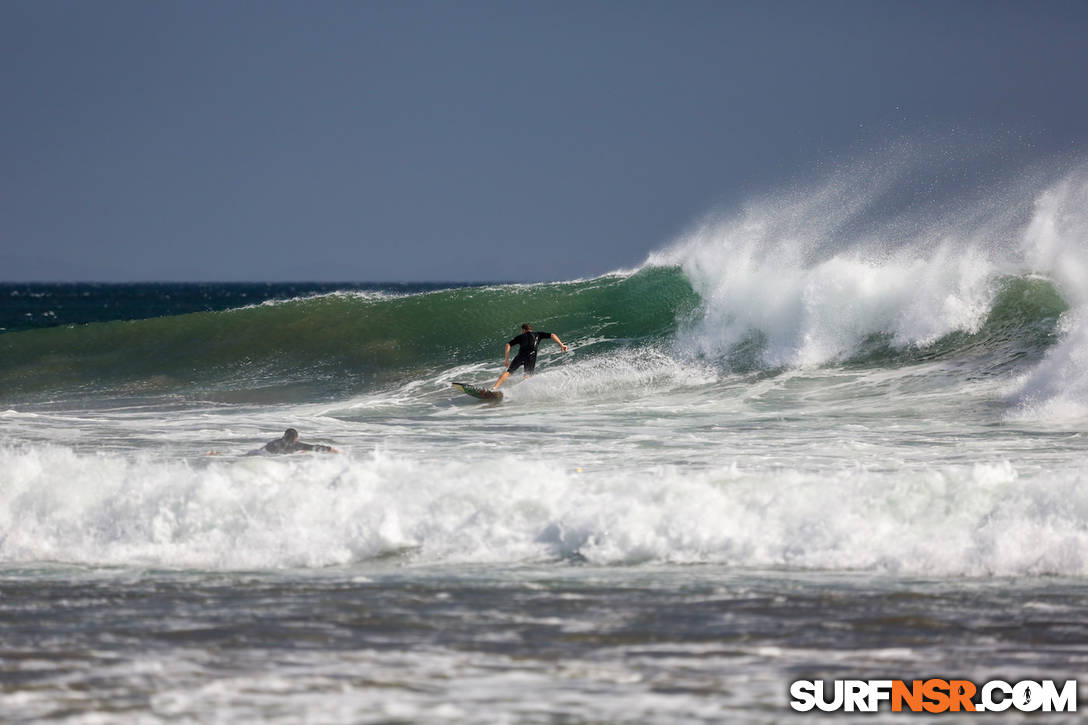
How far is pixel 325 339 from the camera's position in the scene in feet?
76.4

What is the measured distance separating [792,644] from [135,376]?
59.8 feet

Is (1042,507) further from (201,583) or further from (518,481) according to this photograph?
(201,583)

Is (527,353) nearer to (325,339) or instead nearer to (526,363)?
(526,363)

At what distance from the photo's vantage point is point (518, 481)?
30.4 feet

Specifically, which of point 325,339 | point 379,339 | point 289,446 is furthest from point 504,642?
point 325,339

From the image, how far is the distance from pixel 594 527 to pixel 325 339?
15655 millimetres

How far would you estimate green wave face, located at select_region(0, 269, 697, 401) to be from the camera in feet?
67.3

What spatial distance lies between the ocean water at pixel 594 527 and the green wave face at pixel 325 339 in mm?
947

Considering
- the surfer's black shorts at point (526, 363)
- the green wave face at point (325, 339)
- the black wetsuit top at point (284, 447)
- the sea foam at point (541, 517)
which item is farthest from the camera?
the green wave face at point (325, 339)

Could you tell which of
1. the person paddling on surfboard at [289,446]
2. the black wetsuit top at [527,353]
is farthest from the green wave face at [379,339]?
the person paddling on surfboard at [289,446]

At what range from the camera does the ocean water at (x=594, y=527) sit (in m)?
5.36

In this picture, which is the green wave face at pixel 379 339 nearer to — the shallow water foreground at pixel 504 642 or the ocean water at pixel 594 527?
the ocean water at pixel 594 527

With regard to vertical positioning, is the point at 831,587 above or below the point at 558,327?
below

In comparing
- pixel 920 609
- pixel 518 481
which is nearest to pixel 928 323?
pixel 518 481
